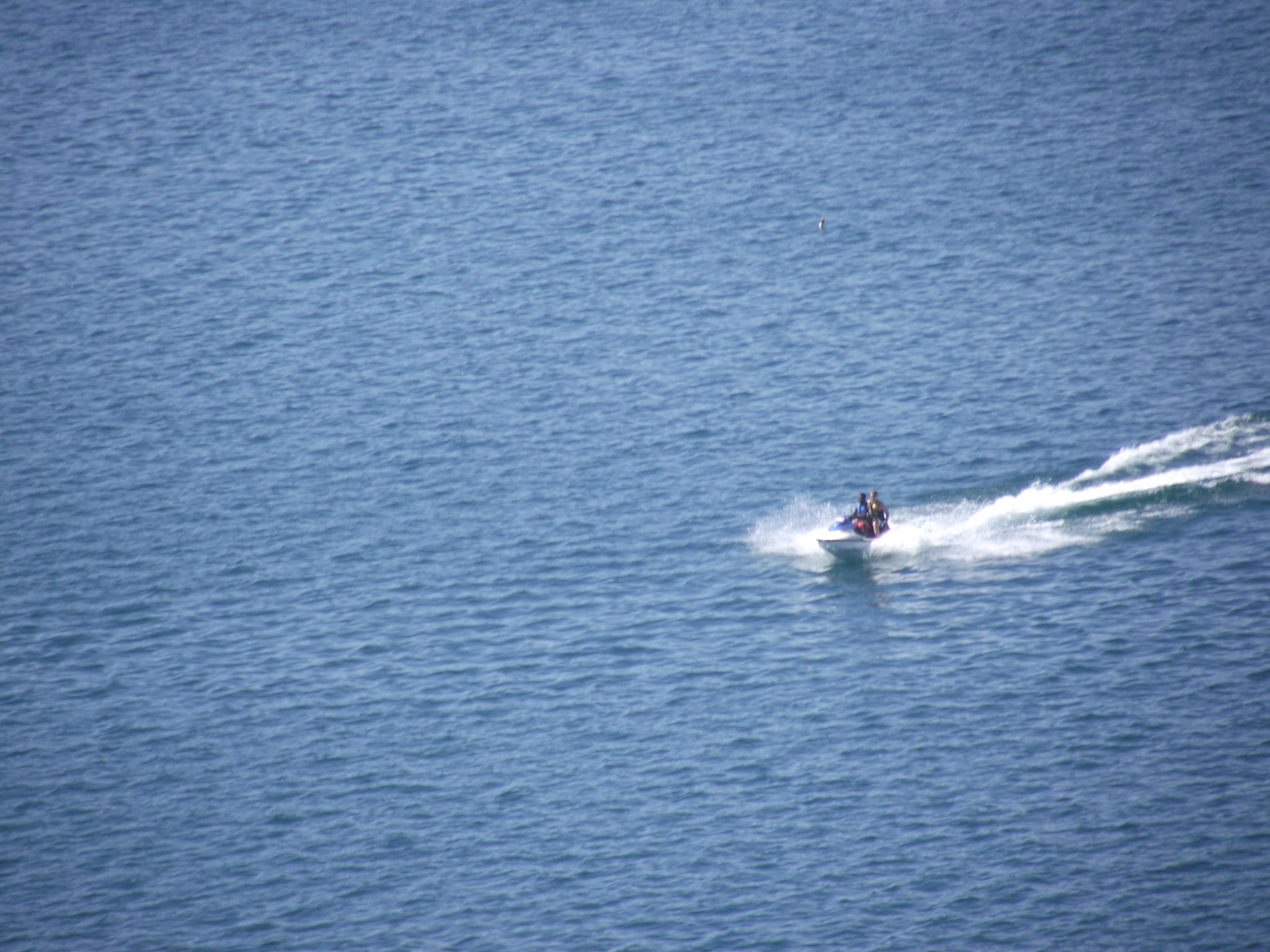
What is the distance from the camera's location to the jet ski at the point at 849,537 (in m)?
63.8


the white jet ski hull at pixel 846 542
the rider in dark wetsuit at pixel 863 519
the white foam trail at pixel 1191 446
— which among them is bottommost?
the white jet ski hull at pixel 846 542

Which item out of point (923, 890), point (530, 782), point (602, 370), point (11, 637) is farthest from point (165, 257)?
point (923, 890)

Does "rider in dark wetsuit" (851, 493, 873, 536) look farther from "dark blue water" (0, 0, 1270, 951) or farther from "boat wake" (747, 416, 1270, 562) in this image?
"dark blue water" (0, 0, 1270, 951)

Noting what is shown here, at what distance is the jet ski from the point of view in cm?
6375

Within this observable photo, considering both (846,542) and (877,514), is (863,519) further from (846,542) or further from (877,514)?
(846,542)

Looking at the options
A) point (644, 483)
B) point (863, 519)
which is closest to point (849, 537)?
point (863, 519)

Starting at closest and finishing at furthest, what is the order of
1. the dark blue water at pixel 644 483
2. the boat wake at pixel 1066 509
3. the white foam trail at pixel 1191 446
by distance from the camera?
the dark blue water at pixel 644 483, the boat wake at pixel 1066 509, the white foam trail at pixel 1191 446

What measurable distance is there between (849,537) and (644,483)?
40.2ft

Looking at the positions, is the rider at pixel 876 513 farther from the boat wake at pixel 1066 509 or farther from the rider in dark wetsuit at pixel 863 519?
the boat wake at pixel 1066 509

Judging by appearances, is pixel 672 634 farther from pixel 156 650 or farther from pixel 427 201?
pixel 427 201

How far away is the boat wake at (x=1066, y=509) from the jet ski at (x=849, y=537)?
1.82 ft

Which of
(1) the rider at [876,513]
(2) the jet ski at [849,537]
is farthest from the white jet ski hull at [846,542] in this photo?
(1) the rider at [876,513]

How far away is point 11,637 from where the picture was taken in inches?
2530

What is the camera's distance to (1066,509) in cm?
6638
